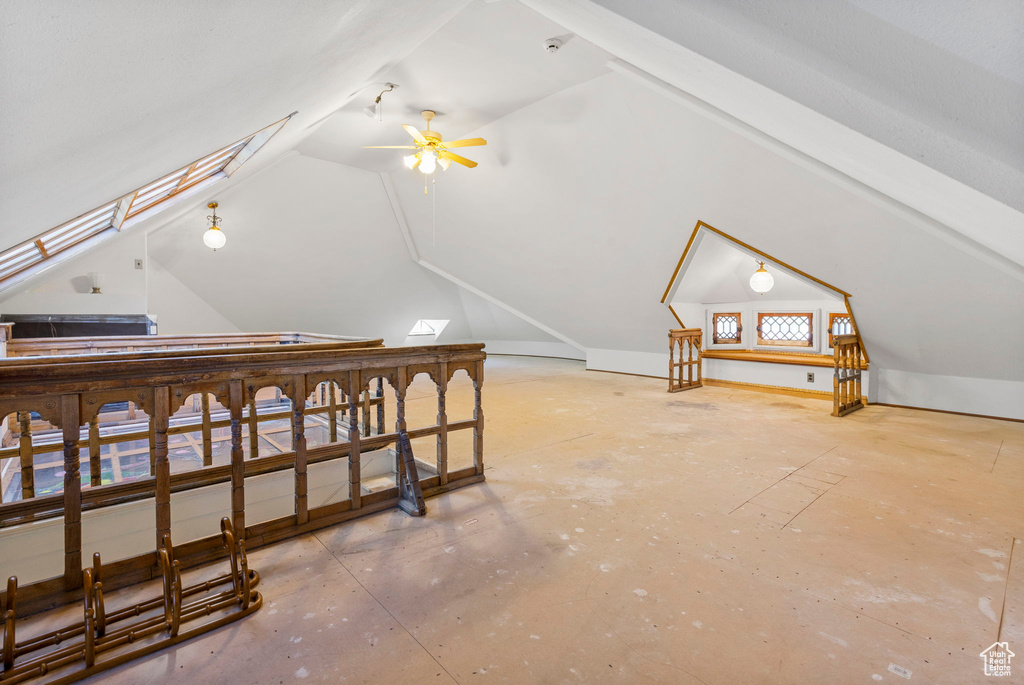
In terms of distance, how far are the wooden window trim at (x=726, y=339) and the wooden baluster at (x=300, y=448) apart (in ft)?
24.1

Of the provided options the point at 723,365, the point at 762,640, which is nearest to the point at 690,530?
the point at 762,640

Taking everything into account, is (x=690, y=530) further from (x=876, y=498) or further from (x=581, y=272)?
(x=581, y=272)

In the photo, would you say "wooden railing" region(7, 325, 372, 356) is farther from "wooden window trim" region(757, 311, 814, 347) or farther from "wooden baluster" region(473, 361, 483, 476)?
"wooden window trim" region(757, 311, 814, 347)

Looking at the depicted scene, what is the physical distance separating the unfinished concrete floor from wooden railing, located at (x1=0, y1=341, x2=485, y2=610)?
23 cm

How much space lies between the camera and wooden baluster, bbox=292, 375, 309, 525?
2.31m

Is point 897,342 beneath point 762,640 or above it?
above

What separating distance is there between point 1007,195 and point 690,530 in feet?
6.21

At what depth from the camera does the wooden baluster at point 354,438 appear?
2.46 metres

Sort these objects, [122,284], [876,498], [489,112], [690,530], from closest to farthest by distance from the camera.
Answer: [690,530] < [876,498] < [489,112] < [122,284]

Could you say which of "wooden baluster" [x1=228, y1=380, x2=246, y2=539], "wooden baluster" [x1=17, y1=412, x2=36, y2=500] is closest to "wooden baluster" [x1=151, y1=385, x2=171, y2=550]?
"wooden baluster" [x1=228, y1=380, x2=246, y2=539]

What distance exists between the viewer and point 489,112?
5227 millimetres

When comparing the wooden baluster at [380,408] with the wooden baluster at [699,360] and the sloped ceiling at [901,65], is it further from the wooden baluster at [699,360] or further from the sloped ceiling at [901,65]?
the wooden baluster at [699,360]

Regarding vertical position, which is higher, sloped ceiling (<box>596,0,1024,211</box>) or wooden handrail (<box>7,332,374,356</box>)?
sloped ceiling (<box>596,0,1024,211</box>)

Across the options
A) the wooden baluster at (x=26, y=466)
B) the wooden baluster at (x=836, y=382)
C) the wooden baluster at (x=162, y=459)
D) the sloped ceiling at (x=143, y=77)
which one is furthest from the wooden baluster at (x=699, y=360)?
the wooden baluster at (x=26, y=466)
